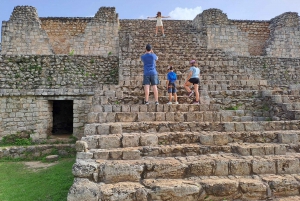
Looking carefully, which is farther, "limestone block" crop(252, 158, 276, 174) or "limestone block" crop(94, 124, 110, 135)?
"limestone block" crop(94, 124, 110, 135)

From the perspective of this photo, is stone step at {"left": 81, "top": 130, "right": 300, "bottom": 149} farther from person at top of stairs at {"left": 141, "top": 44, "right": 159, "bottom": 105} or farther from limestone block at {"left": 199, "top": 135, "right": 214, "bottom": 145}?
person at top of stairs at {"left": 141, "top": 44, "right": 159, "bottom": 105}

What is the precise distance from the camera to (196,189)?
3119 mm

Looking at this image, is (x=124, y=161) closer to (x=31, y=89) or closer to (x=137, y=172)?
(x=137, y=172)

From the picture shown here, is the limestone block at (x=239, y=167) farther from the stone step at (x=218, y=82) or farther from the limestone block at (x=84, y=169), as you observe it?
the stone step at (x=218, y=82)

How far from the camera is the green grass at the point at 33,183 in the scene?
4.90 metres

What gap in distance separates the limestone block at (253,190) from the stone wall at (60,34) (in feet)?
39.2

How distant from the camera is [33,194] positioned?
5016mm

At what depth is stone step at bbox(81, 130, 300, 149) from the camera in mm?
4164

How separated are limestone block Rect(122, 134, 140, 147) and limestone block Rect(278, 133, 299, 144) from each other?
8.57 ft

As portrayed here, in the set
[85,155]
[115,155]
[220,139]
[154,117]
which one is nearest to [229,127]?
[220,139]

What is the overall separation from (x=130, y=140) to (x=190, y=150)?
3.39 ft

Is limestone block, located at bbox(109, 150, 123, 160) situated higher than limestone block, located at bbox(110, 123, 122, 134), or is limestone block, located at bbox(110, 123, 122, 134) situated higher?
limestone block, located at bbox(110, 123, 122, 134)

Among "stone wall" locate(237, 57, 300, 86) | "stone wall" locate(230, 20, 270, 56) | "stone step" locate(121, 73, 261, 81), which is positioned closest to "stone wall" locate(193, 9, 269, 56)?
"stone wall" locate(230, 20, 270, 56)

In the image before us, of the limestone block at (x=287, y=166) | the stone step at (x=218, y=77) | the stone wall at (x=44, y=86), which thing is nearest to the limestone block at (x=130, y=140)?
the limestone block at (x=287, y=166)
